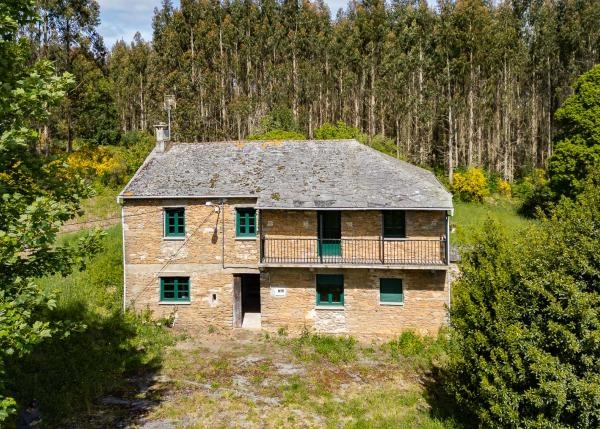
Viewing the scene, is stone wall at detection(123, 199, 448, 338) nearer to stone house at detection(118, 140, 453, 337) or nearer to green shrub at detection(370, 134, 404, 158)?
stone house at detection(118, 140, 453, 337)

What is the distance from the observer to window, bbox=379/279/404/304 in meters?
19.3

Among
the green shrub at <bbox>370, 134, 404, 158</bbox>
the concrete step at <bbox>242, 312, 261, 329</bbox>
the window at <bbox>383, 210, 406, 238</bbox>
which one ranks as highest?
the green shrub at <bbox>370, 134, 404, 158</bbox>

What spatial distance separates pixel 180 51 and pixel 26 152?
5228cm

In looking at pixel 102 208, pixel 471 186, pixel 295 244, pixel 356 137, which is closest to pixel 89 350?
pixel 295 244

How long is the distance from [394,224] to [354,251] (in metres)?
2.07

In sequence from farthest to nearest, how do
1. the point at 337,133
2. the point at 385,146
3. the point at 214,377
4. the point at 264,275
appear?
the point at 385,146, the point at 337,133, the point at 264,275, the point at 214,377

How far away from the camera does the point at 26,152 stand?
937 centimetres

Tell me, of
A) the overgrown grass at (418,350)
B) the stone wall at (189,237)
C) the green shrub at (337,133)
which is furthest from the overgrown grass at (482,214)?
the stone wall at (189,237)

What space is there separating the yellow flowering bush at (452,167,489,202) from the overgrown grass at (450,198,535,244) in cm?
74

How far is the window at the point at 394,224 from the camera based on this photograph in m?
19.2

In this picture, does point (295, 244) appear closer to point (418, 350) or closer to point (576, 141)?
point (418, 350)

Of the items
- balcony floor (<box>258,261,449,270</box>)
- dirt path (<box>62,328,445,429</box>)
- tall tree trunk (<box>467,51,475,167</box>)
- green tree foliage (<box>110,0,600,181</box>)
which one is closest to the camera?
dirt path (<box>62,328,445,429</box>)

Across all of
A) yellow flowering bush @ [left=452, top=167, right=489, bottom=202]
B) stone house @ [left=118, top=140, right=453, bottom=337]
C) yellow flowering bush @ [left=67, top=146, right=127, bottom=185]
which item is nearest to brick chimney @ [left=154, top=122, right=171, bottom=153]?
stone house @ [left=118, top=140, right=453, bottom=337]

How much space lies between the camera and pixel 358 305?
19484 millimetres
